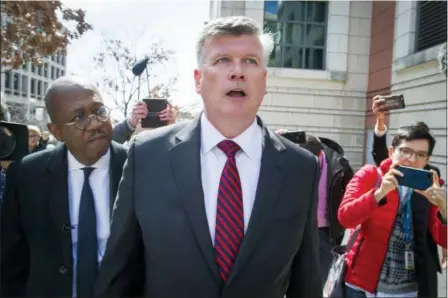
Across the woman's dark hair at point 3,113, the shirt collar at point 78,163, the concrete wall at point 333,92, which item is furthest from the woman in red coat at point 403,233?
the concrete wall at point 333,92

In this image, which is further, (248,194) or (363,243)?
(363,243)

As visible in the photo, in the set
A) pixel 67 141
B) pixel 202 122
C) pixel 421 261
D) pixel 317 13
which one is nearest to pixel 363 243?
pixel 421 261

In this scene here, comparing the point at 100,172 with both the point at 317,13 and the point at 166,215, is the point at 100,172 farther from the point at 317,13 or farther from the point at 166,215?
the point at 317,13

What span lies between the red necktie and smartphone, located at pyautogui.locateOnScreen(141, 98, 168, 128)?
4.88 ft

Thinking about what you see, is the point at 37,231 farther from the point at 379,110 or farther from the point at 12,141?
the point at 379,110

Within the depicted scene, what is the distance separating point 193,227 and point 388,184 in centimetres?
156

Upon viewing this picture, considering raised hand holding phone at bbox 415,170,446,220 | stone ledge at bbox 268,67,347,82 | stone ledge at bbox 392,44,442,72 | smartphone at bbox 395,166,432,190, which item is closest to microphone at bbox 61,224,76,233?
smartphone at bbox 395,166,432,190

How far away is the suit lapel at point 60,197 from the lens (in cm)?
217

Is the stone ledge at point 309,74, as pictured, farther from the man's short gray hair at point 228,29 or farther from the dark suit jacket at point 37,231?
the man's short gray hair at point 228,29

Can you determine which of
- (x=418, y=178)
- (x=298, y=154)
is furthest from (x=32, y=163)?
(x=418, y=178)

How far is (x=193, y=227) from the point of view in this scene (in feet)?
5.53

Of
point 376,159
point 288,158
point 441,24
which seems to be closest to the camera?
point 288,158

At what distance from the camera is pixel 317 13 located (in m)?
12.1

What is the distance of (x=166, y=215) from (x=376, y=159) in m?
2.57
